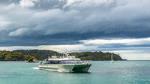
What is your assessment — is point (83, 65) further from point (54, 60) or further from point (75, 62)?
point (54, 60)

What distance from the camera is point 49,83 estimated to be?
3248 inches

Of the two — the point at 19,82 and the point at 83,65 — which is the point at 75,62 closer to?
the point at 83,65

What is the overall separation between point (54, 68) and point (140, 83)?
46.7m

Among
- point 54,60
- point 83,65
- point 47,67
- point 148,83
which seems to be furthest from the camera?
point 47,67

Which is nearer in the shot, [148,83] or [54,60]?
[148,83]

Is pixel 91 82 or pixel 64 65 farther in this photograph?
pixel 64 65

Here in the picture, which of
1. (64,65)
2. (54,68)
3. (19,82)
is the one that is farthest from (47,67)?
(19,82)

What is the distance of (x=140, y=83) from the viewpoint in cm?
8275

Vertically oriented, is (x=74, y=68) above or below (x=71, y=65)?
below

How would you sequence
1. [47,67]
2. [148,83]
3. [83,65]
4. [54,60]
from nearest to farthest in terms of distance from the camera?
[148,83]
[83,65]
[54,60]
[47,67]

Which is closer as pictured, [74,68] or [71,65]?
[74,68]

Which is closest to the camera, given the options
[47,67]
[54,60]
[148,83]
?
[148,83]

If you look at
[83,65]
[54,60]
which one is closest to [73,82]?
[83,65]

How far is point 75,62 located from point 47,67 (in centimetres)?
2631
